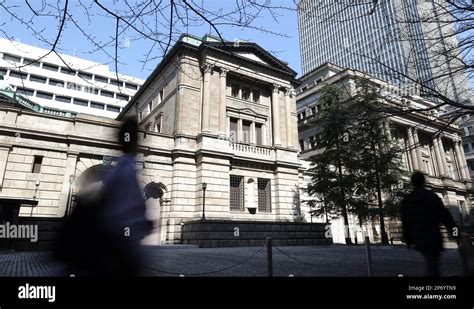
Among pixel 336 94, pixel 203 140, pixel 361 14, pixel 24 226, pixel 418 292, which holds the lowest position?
pixel 418 292

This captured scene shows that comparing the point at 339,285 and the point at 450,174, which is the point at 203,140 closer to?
the point at 339,285

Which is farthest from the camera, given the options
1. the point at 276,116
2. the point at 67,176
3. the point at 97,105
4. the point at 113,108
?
the point at 113,108

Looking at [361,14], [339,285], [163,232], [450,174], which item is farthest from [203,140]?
[450,174]

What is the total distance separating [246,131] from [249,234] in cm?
1062

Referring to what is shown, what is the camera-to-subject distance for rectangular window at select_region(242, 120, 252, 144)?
24078 millimetres

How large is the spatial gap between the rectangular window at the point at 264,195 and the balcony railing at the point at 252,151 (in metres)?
1.91

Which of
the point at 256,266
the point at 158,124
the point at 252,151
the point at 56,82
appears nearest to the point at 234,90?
the point at 252,151

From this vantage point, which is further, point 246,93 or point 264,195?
point 246,93

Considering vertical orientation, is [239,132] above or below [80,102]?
below

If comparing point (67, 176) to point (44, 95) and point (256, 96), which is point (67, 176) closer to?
point (256, 96)

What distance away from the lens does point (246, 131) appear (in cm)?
2430

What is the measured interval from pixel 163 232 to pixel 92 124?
831 centimetres

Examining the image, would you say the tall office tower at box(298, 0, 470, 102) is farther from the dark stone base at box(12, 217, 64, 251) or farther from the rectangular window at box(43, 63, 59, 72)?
the rectangular window at box(43, 63, 59, 72)

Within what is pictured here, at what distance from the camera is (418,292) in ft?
8.94
